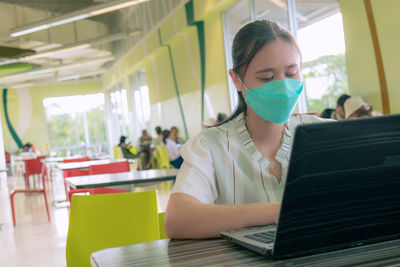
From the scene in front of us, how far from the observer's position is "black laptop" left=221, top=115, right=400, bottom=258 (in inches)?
26.1

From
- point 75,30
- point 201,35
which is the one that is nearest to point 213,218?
point 201,35

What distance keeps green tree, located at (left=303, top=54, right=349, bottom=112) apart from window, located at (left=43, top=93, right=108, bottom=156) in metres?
15.6

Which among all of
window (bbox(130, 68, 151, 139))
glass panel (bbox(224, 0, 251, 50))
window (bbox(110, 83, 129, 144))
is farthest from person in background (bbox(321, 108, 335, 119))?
window (bbox(110, 83, 129, 144))

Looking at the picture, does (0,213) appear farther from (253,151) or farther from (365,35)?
(253,151)

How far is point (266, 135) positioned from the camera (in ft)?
4.15

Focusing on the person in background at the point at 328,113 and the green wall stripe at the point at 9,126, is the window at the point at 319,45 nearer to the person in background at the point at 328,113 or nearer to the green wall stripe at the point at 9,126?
the person in background at the point at 328,113

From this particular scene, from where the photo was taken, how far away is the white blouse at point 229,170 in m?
1.17

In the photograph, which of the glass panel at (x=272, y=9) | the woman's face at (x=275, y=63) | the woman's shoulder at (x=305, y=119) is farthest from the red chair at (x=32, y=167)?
the woman's face at (x=275, y=63)

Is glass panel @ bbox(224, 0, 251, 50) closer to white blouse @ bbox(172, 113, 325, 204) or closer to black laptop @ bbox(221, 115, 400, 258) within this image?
white blouse @ bbox(172, 113, 325, 204)

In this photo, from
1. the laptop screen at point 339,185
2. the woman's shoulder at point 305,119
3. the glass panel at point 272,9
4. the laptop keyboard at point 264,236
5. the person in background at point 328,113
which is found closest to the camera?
the laptop screen at point 339,185

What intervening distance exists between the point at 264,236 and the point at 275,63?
52cm

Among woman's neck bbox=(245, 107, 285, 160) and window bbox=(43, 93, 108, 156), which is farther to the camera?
window bbox=(43, 93, 108, 156)

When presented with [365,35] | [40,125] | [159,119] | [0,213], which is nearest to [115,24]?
[159,119]

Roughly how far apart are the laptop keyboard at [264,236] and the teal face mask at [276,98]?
408 mm
